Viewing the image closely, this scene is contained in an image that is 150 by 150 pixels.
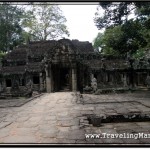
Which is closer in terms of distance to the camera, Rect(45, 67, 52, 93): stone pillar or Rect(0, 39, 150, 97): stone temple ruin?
Rect(45, 67, 52, 93): stone pillar

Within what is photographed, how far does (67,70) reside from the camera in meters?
18.5

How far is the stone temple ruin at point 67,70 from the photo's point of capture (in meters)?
17.2

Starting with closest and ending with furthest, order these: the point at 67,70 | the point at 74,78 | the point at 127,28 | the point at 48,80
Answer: the point at 127,28, the point at 48,80, the point at 74,78, the point at 67,70

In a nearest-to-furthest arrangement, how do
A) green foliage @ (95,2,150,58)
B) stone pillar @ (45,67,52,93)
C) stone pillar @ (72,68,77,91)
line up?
green foliage @ (95,2,150,58) → stone pillar @ (45,67,52,93) → stone pillar @ (72,68,77,91)

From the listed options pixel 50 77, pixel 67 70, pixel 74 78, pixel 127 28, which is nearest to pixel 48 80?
pixel 50 77

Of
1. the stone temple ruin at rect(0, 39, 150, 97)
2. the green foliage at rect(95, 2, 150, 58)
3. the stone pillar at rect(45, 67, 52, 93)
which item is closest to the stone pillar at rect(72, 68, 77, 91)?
the stone temple ruin at rect(0, 39, 150, 97)

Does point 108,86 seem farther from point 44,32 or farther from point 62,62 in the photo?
point 44,32

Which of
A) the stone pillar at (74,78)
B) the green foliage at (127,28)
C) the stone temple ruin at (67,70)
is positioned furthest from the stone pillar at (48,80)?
the green foliage at (127,28)

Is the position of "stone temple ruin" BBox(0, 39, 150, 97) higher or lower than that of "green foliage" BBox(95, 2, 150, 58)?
lower

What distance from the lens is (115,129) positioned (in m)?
5.17

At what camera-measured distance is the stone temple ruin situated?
1723cm

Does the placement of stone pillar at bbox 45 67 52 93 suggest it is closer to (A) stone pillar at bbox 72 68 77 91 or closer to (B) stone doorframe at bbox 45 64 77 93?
(B) stone doorframe at bbox 45 64 77 93

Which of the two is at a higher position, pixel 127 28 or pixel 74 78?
pixel 127 28

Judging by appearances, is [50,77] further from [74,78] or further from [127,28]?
[127,28]
